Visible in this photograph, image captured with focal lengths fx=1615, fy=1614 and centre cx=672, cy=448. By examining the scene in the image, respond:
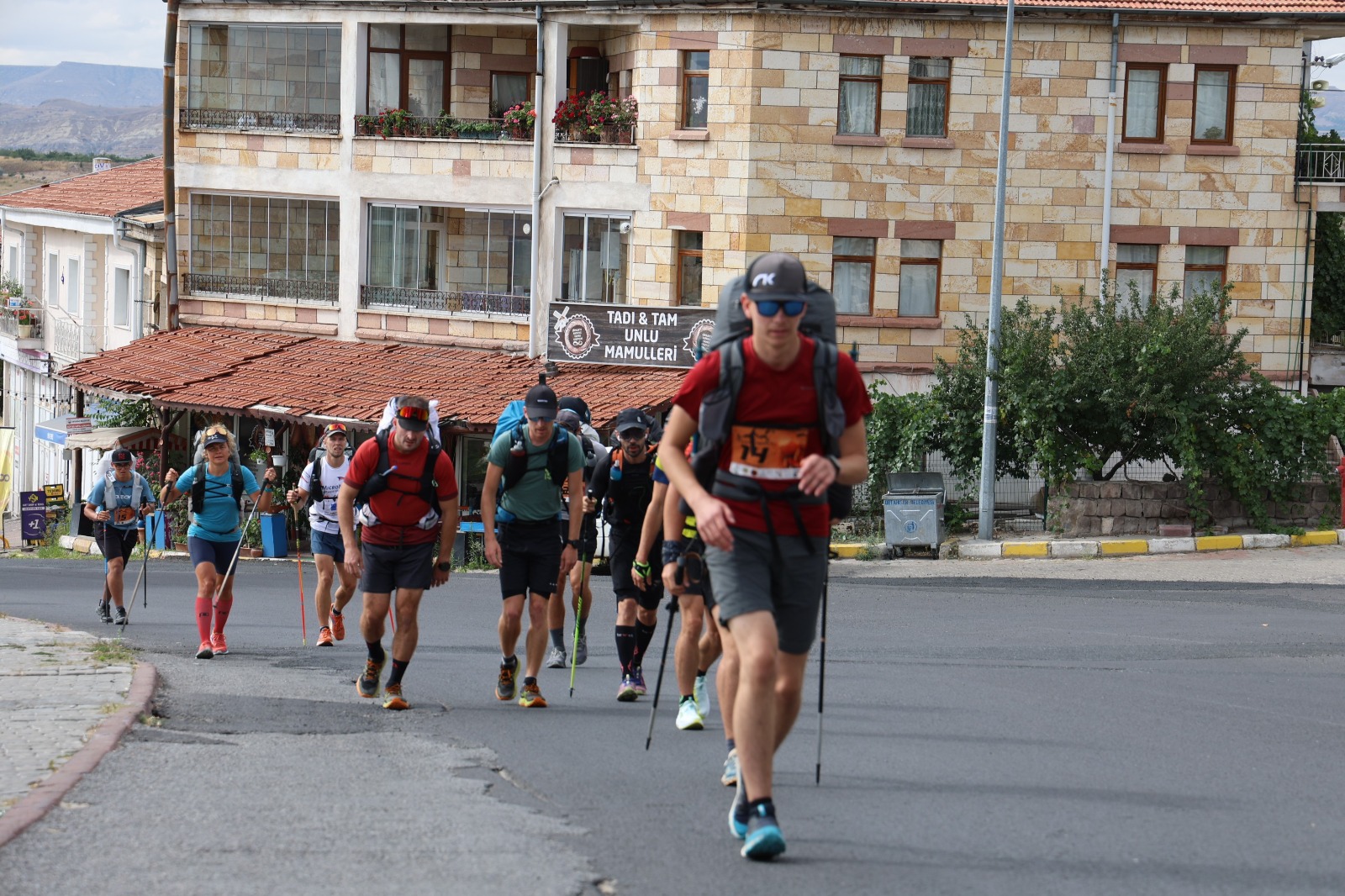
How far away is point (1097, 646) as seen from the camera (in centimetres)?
1327

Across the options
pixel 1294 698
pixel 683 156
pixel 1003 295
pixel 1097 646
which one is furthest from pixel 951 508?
pixel 1294 698

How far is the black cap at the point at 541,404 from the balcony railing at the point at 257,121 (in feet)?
74.2

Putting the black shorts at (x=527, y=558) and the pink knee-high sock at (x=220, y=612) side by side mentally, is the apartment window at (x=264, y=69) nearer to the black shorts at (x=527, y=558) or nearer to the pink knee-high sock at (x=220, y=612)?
the pink knee-high sock at (x=220, y=612)

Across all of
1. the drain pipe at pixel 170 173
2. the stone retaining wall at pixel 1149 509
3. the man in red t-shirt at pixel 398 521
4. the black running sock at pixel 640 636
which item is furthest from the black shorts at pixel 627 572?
the drain pipe at pixel 170 173

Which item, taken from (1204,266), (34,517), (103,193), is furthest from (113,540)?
(103,193)

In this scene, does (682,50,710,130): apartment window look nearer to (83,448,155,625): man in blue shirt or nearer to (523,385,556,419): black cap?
(83,448,155,625): man in blue shirt

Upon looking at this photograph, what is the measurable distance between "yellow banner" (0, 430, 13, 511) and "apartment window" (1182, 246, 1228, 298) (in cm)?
2629

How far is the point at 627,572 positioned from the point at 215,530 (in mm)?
4119

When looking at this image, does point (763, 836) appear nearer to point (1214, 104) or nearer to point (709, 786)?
point (709, 786)

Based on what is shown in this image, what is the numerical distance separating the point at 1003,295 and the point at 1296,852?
72.3 ft

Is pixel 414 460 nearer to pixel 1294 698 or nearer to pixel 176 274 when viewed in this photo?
pixel 1294 698

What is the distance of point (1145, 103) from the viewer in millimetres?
27125

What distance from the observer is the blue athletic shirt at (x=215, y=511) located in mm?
12562

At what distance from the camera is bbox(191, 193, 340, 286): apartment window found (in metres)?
31.2
